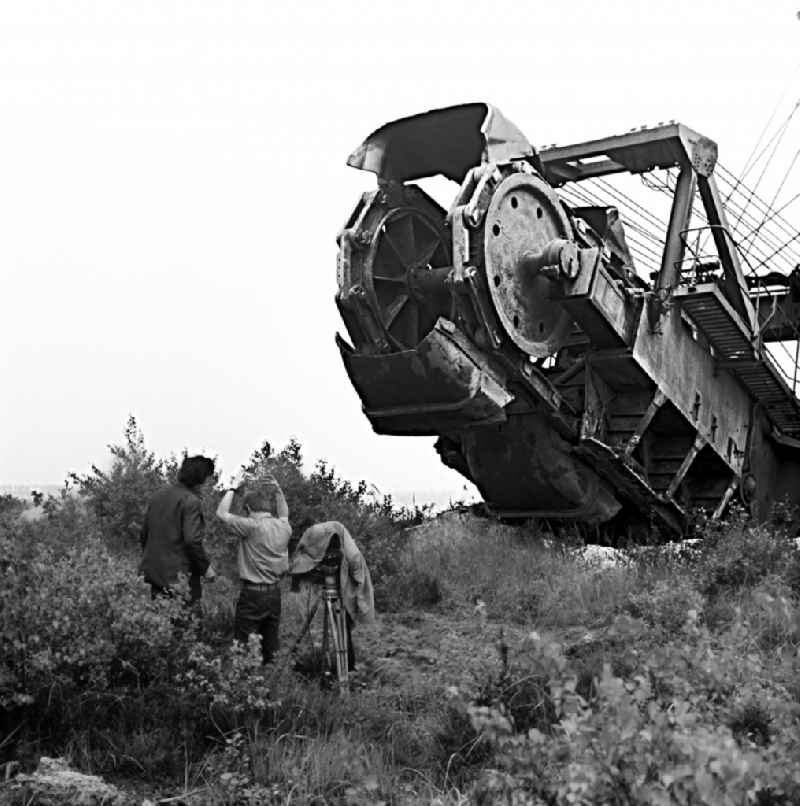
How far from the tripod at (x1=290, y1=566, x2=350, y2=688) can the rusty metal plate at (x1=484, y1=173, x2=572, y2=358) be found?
3.09m

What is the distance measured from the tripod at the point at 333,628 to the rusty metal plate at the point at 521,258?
3092mm

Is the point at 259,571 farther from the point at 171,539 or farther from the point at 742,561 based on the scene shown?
the point at 742,561

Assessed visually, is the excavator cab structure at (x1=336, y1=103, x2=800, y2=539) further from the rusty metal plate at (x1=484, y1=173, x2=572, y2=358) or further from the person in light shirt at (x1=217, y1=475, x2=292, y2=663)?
the person in light shirt at (x1=217, y1=475, x2=292, y2=663)

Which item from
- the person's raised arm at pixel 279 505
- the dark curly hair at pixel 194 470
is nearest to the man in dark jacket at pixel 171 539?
the dark curly hair at pixel 194 470

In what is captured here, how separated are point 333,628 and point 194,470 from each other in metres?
1.47

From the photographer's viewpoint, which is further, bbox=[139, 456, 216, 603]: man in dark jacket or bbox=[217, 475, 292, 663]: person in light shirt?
bbox=[139, 456, 216, 603]: man in dark jacket

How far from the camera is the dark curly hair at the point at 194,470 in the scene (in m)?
7.57

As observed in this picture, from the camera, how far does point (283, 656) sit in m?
7.33

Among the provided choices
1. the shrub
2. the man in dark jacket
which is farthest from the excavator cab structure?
the man in dark jacket

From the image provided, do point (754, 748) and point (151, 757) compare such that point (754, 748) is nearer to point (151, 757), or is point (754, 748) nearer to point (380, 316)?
point (151, 757)

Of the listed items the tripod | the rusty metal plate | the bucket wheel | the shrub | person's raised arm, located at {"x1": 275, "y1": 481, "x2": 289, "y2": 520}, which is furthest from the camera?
the bucket wheel

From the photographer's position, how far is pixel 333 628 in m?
7.22

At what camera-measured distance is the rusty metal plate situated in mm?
9523

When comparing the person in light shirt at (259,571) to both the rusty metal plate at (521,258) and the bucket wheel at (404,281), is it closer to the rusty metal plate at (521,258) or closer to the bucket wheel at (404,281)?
the rusty metal plate at (521,258)
